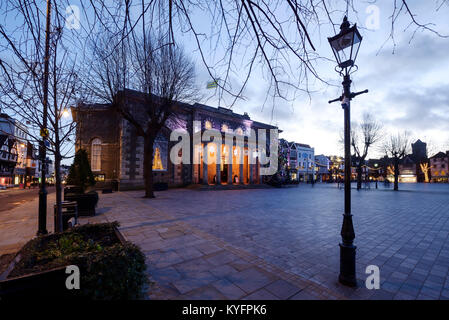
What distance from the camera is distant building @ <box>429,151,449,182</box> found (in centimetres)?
5834

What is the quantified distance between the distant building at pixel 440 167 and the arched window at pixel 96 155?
8930 centimetres

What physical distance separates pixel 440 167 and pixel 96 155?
300 feet

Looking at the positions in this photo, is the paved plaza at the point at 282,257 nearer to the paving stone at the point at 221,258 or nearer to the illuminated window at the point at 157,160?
the paving stone at the point at 221,258

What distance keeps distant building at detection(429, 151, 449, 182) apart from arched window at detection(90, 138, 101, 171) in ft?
293

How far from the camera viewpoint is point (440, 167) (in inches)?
2360

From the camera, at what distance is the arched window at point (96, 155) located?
2151 centimetres

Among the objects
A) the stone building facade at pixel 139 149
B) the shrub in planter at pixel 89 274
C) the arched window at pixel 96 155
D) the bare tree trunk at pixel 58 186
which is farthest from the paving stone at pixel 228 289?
the arched window at pixel 96 155

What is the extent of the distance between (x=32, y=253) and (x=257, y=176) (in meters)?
28.6

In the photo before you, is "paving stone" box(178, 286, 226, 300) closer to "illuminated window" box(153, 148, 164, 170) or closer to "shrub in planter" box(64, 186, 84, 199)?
"shrub in planter" box(64, 186, 84, 199)

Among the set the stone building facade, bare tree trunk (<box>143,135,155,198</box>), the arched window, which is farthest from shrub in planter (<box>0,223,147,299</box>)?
the arched window

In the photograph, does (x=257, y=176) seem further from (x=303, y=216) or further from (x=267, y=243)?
(x=267, y=243)

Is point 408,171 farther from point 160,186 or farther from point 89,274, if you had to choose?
point 89,274
